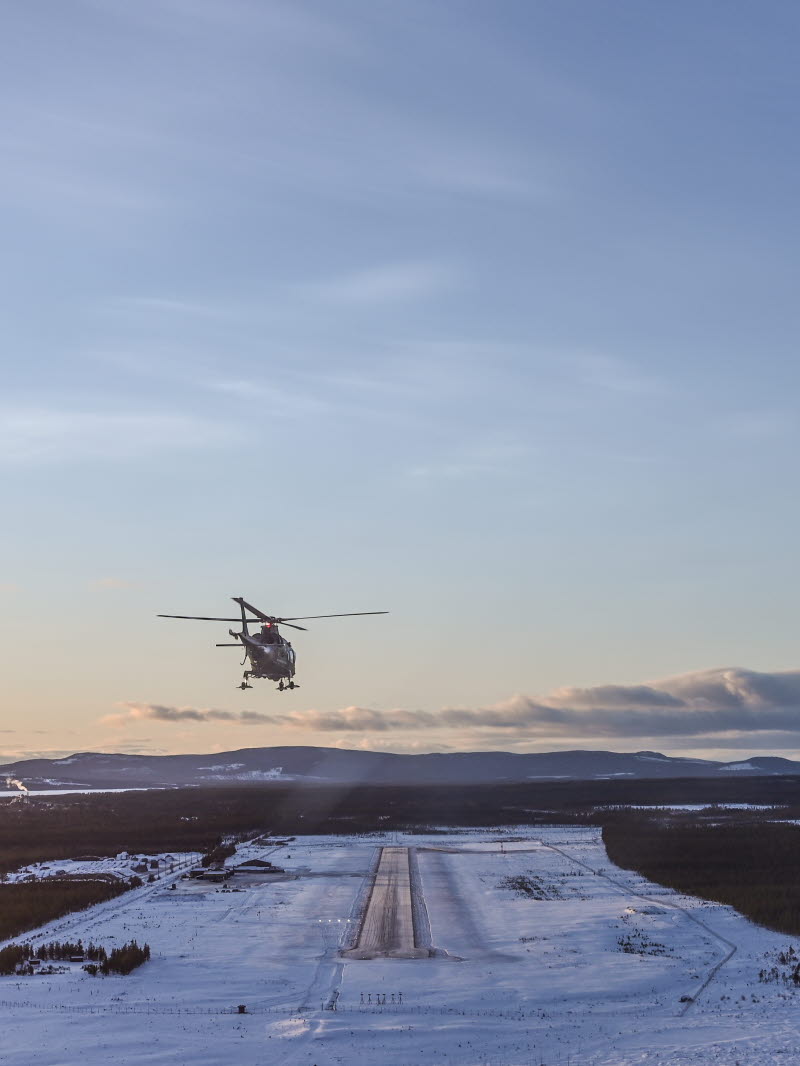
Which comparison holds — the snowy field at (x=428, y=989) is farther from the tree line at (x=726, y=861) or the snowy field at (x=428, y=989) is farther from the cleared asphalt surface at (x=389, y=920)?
the tree line at (x=726, y=861)

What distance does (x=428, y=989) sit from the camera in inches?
1571

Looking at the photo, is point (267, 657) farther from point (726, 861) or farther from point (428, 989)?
point (726, 861)

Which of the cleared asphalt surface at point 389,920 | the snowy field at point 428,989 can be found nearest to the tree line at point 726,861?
the snowy field at point 428,989

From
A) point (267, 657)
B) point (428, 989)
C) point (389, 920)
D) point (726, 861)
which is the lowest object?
point (726, 861)

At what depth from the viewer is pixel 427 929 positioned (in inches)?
2073

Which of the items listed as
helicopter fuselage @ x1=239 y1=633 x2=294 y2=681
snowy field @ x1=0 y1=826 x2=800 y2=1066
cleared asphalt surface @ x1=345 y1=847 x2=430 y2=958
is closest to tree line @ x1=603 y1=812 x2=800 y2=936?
snowy field @ x1=0 y1=826 x2=800 y2=1066

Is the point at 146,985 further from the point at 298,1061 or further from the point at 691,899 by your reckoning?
the point at 691,899

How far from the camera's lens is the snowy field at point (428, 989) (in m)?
33.2

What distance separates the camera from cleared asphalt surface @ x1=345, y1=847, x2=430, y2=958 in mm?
47000

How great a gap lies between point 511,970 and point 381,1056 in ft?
39.3

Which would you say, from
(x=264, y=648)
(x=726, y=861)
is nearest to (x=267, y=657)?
(x=264, y=648)

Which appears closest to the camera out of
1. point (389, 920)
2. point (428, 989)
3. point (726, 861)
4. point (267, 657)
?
point (428, 989)

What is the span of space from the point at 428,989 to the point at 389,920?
1584cm

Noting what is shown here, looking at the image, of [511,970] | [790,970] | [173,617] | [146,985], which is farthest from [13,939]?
[790,970]
